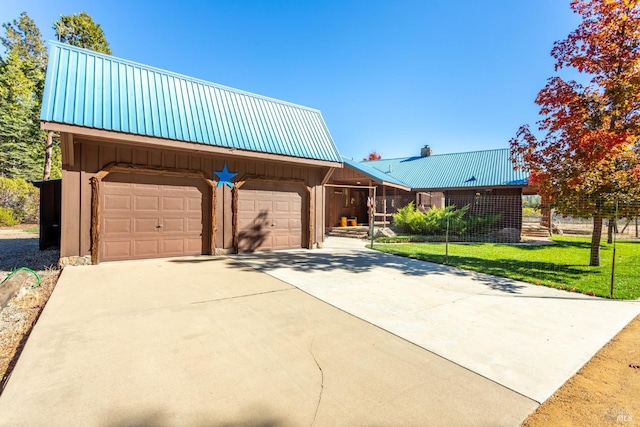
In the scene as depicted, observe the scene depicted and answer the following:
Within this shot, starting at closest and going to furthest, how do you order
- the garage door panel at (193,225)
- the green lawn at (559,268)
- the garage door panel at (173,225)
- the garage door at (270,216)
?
1. the green lawn at (559,268)
2. the garage door panel at (173,225)
3. the garage door panel at (193,225)
4. the garage door at (270,216)

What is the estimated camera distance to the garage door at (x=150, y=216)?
748 cm

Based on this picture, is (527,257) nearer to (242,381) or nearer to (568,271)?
(568,271)

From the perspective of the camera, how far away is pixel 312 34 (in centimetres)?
1294

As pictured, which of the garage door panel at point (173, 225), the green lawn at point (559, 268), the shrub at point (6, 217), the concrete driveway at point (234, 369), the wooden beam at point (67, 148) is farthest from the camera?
the shrub at point (6, 217)

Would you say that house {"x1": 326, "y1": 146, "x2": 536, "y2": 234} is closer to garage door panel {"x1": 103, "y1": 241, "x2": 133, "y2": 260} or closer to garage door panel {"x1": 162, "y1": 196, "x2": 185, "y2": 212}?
garage door panel {"x1": 162, "y1": 196, "x2": 185, "y2": 212}

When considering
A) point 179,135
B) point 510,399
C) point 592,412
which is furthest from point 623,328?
point 179,135

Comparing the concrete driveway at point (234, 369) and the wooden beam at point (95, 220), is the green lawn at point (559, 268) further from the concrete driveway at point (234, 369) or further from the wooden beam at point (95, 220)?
the wooden beam at point (95, 220)

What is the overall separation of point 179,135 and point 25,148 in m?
30.5

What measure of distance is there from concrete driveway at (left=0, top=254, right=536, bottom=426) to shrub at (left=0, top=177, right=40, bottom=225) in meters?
19.0

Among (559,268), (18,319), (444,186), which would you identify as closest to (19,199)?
(18,319)

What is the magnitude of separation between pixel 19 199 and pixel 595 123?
27.6 metres

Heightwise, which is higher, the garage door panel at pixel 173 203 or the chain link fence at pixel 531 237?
the garage door panel at pixel 173 203

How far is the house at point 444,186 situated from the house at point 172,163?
6.59 metres

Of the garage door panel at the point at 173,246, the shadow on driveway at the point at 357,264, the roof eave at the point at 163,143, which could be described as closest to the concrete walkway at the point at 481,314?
the shadow on driveway at the point at 357,264
